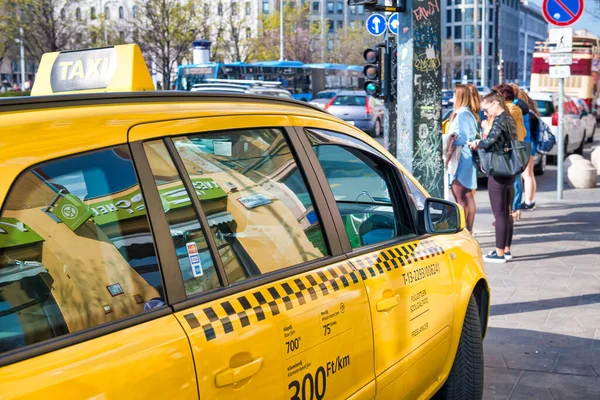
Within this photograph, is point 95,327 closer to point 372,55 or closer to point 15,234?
point 15,234

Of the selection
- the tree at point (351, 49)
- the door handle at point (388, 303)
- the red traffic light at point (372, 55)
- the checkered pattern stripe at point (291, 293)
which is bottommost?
the door handle at point (388, 303)

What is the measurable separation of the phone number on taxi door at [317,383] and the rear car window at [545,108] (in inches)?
707

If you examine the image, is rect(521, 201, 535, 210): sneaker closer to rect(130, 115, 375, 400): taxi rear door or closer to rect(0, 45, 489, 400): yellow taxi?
rect(0, 45, 489, 400): yellow taxi

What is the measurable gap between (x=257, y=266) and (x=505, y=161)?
5913 millimetres

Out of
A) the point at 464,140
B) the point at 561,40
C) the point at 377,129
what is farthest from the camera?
the point at 377,129

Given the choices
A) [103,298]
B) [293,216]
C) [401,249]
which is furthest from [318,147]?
[103,298]

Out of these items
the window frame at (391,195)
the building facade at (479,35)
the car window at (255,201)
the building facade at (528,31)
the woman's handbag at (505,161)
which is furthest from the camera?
the building facade at (528,31)

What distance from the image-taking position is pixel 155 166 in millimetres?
2500

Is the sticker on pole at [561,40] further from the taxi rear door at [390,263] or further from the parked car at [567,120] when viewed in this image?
the taxi rear door at [390,263]

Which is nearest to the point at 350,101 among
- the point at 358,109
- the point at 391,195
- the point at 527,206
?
the point at 358,109

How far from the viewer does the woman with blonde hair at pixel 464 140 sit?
30.2 feet

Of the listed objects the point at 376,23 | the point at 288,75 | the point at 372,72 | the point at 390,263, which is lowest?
the point at 390,263

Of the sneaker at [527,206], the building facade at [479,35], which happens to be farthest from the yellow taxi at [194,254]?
the building facade at [479,35]

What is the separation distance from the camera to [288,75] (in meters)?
48.1
